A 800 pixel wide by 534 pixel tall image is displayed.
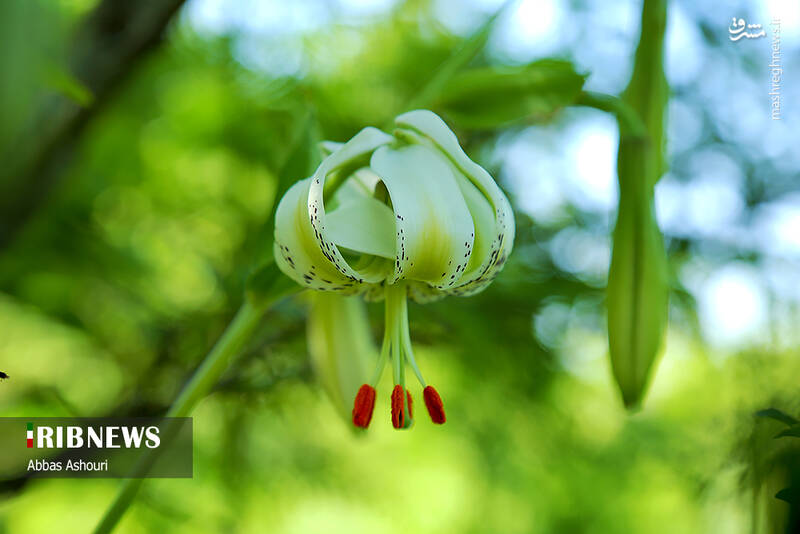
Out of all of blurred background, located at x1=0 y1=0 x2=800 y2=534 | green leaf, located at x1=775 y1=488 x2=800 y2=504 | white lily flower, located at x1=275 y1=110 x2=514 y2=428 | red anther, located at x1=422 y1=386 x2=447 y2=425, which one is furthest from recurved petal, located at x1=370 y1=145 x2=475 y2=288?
blurred background, located at x1=0 y1=0 x2=800 y2=534

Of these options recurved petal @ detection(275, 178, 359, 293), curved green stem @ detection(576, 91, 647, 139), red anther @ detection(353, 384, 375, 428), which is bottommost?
red anther @ detection(353, 384, 375, 428)

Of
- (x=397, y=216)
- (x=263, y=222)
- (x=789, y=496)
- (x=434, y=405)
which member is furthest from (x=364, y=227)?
(x=263, y=222)

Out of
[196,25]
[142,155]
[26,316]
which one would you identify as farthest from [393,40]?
[26,316]

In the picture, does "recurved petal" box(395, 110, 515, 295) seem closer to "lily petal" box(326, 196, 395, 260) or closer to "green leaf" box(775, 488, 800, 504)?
"lily petal" box(326, 196, 395, 260)

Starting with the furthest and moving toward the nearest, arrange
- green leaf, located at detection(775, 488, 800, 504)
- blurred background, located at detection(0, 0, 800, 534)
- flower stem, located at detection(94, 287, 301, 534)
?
blurred background, located at detection(0, 0, 800, 534) → flower stem, located at detection(94, 287, 301, 534) → green leaf, located at detection(775, 488, 800, 504)

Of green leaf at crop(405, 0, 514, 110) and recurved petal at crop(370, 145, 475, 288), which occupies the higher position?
green leaf at crop(405, 0, 514, 110)

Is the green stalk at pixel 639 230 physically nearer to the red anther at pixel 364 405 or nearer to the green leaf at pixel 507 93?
the green leaf at pixel 507 93

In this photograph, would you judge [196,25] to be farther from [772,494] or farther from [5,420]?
[772,494]
